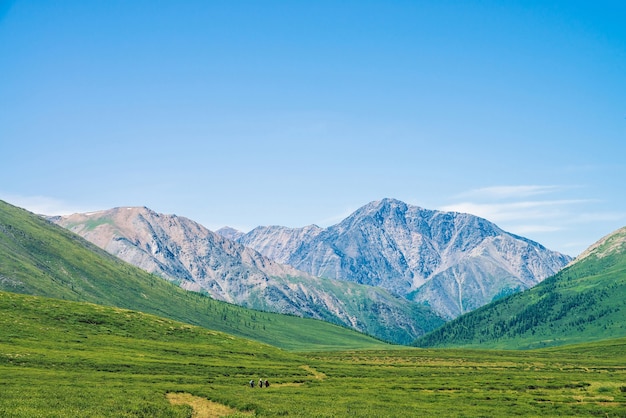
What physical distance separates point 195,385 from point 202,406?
17.9m

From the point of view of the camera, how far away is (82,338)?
14088cm

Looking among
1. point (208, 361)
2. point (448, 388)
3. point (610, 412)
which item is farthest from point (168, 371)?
point (610, 412)

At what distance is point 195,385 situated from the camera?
81938mm

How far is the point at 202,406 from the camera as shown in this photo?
213 feet

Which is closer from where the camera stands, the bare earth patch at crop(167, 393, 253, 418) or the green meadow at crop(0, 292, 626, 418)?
the green meadow at crop(0, 292, 626, 418)

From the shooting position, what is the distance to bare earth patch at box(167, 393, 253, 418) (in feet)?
198

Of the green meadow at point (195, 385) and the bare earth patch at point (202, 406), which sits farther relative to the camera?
the bare earth patch at point (202, 406)

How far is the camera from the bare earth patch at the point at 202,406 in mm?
60312

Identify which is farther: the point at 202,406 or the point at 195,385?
the point at 195,385

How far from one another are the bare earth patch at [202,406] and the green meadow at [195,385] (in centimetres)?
13

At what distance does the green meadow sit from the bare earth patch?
0.42 feet

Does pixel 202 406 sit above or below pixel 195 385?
above

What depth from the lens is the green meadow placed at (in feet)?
196

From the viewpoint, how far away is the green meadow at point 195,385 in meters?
59.6
